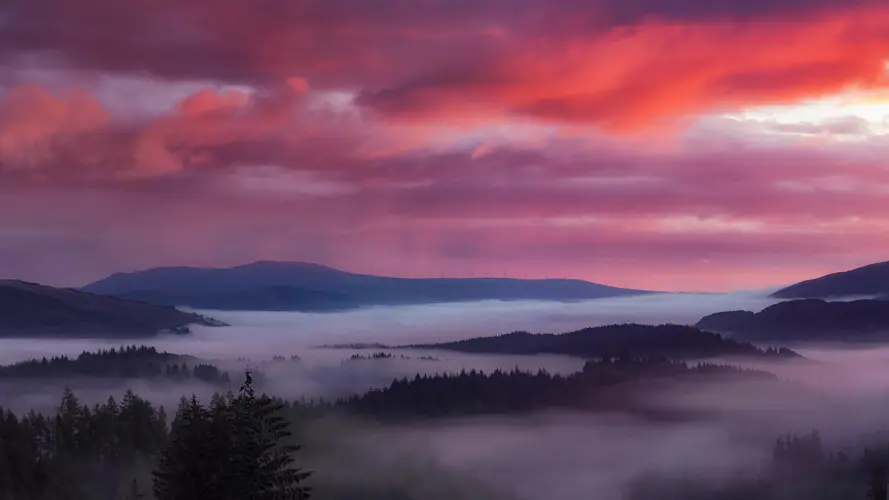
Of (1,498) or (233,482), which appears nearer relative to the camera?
(233,482)

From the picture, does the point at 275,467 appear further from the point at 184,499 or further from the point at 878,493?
the point at 878,493

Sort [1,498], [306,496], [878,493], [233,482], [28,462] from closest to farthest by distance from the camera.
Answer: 1. [233,482]
2. [306,496]
3. [878,493]
4. [1,498]
5. [28,462]

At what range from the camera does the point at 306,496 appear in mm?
59531

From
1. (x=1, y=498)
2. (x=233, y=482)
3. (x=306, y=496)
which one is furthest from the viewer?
(x=1, y=498)

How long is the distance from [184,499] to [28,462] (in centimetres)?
15249

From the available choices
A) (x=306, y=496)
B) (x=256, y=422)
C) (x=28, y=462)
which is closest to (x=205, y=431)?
(x=256, y=422)

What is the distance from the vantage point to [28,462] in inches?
7584

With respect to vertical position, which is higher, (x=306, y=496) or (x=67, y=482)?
(x=306, y=496)

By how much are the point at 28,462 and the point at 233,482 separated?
15396 centimetres

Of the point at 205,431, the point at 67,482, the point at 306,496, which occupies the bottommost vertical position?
the point at 67,482

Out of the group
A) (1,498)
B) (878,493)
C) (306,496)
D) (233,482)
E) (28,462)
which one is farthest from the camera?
(28,462)

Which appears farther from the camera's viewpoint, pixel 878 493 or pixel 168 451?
pixel 878 493

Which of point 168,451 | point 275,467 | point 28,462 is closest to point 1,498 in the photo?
point 28,462

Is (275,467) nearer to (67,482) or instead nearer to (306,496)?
(306,496)
